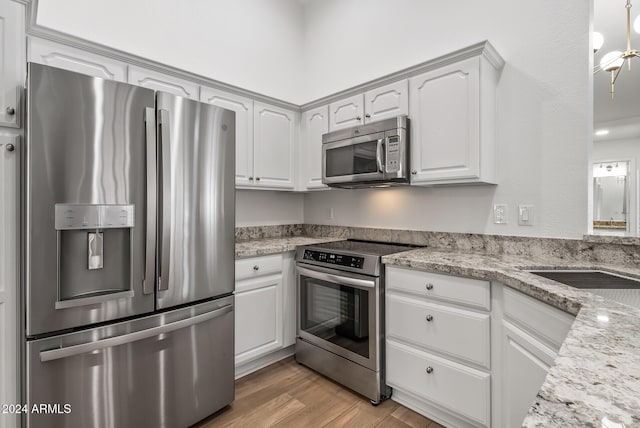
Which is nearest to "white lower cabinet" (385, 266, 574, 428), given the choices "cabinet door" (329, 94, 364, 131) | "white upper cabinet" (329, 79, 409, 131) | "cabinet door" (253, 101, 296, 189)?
"white upper cabinet" (329, 79, 409, 131)

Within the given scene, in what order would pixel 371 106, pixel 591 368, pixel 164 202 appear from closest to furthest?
pixel 591 368
pixel 164 202
pixel 371 106

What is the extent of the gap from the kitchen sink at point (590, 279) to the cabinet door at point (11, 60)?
8.15 ft

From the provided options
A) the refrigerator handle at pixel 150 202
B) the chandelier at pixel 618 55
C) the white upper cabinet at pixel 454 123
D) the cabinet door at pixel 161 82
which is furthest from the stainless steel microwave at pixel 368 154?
the refrigerator handle at pixel 150 202

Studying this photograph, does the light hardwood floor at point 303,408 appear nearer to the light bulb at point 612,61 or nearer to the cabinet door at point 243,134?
the cabinet door at point 243,134

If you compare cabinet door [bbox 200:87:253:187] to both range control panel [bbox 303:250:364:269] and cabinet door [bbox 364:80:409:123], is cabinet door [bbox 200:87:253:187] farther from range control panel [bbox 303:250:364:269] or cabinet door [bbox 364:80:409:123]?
cabinet door [bbox 364:80:409:123]

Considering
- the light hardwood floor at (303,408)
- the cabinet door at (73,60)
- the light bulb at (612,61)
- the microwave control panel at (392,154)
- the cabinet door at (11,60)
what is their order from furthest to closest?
1. the light bulb at (612,61)
2. the microwave control panel at (392,154)
3. the light hardwood floor at (303,408)
4. the cabinet door at (73,60)
5. the cabinet door at (11,60)

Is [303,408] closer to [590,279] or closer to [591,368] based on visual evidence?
[590,279]

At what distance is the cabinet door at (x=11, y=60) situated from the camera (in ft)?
4.48

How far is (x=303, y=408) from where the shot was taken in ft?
6.47

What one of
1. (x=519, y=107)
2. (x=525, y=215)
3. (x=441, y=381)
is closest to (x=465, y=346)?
(x=441, y=381)

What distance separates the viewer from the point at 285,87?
3.39m

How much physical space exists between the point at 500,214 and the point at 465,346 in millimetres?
933

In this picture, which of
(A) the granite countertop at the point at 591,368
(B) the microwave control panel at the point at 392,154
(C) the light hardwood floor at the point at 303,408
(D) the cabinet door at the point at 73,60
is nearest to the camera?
(A) the granite countertop at the point at 591,368

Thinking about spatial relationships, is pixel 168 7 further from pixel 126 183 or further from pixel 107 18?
pixel 126 183
